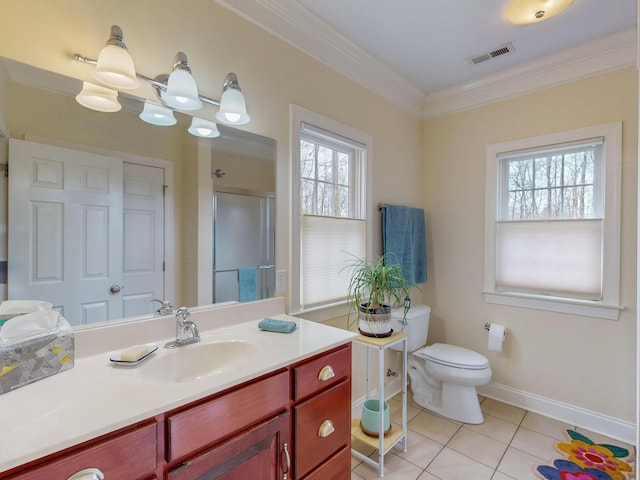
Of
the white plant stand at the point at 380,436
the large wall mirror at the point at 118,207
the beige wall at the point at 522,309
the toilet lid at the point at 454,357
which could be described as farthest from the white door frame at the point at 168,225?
the beige wall at the point at 522,309

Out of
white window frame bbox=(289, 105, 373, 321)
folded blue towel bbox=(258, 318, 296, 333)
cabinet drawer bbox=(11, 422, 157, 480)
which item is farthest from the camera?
white window frame bbox=(289, 105, 373, 321)

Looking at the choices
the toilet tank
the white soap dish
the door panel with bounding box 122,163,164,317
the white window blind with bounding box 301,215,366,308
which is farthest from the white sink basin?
the toilet tank

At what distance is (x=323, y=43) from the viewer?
6.08 ft

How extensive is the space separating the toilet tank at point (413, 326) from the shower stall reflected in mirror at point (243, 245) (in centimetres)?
113

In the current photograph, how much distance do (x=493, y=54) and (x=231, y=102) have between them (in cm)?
185

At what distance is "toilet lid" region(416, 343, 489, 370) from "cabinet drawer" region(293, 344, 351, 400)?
3.79 ft

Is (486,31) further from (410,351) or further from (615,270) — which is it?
(410,351)

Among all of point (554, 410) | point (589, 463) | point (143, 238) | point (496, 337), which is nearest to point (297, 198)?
point (143, 238)

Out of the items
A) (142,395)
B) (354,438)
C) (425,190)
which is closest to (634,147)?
(425,190)

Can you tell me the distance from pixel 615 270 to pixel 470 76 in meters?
1.68

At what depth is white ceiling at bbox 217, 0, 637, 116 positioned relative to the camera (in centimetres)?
164

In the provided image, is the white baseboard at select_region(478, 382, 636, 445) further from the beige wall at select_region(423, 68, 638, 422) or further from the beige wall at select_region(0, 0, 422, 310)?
the beige wall at select_region(0, 0, 422, 310)

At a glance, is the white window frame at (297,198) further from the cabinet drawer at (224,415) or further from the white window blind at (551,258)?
the white window blind at (551,258)

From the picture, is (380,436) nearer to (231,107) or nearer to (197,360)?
(197,360)
